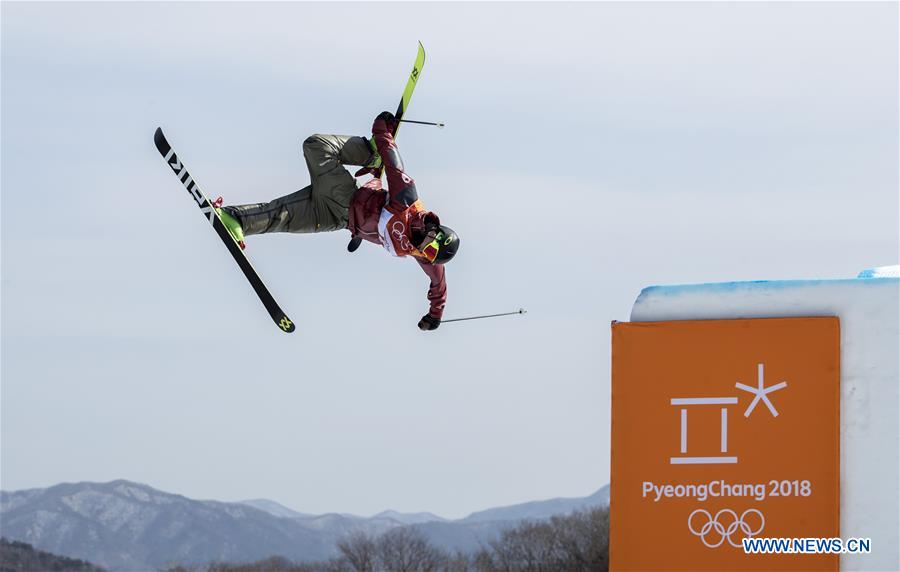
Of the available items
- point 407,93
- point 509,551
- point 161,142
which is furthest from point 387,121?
point 509,551

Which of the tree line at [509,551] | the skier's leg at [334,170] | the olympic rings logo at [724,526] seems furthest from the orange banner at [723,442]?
the tree line at [509,551]

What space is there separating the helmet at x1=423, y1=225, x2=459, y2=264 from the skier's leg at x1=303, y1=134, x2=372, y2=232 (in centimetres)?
93

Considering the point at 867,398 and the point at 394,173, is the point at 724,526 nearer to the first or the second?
the point at 867,398

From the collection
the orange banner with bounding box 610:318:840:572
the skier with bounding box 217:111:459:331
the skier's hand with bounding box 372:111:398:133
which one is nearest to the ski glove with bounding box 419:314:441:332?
the skier with bounding box 217:111:459:331

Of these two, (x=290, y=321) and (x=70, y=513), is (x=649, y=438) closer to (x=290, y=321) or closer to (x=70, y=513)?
(x=290, y=321)

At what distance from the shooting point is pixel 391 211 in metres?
12.4

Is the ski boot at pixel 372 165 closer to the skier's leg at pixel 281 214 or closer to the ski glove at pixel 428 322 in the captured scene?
the skier's leg at pixel 281 214

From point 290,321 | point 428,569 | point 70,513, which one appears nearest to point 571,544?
point 428,569

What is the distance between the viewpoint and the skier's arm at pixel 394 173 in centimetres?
1234

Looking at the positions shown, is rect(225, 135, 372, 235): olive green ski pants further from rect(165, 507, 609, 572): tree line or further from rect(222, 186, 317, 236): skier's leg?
rect(165, 507, 609, 572): tree line

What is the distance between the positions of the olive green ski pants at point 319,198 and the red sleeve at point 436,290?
2.66ft

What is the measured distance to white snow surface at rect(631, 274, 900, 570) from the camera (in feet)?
28.0

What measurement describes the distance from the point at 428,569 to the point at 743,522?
8041 cm

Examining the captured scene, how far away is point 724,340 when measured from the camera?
897 cm
